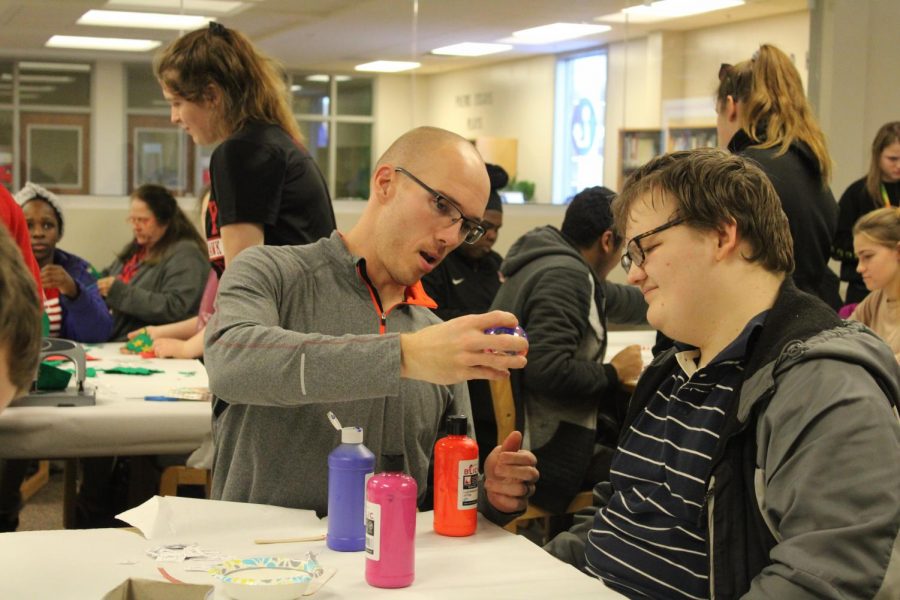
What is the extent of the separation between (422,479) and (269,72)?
1.34 metres

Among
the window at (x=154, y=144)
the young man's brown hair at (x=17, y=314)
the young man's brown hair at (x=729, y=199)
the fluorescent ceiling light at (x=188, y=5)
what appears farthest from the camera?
the window at (x=154, y=144)

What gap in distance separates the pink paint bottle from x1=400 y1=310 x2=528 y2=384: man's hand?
19cm

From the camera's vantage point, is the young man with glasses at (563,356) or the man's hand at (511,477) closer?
the man's hand at (511,477)

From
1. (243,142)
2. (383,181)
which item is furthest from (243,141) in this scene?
(383,181)

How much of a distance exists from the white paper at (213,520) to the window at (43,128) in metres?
4.71

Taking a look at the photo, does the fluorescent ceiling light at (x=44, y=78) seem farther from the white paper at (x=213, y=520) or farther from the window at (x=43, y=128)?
the white paper at (x=213, y=520)

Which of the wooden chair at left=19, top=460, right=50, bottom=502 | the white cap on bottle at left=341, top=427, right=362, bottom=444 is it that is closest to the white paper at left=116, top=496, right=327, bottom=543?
the white cap on bottle at left=341, top=427, right=362, bottom=444

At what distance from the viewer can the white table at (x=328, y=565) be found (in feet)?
5.04

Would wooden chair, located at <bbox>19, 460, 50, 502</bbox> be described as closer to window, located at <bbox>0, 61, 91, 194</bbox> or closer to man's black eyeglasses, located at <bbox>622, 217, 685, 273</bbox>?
window, located at <bbox>0, 61, 91, 194</bbox>

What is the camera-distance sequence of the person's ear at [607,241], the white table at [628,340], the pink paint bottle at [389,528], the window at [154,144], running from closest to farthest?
1. the pink paint bottle at [389,528]
2. the person's ear at [607,241]
3. the white table at [628,340]
4. the window at [154,144]

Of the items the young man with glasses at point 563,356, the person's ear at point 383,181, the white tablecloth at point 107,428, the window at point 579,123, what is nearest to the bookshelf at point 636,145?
the window at point 579,123

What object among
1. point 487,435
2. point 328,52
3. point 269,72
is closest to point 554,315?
point 487,435

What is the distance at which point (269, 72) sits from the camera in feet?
9.39

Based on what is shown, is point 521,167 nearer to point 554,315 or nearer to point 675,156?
point 554,315
